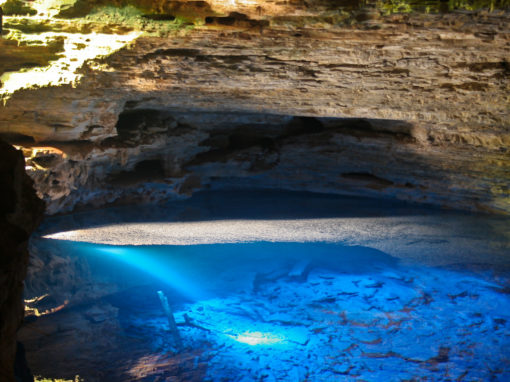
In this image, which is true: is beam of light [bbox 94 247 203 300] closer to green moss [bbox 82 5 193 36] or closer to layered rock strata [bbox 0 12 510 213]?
layered rock strata [bbox 0 12 510 213]

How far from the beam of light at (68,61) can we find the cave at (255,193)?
0.02 metres

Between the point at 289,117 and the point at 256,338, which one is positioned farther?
the point at 289,117

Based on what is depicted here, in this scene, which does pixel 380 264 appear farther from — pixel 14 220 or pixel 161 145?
pixel 14 220

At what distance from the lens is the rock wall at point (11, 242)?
2.52m

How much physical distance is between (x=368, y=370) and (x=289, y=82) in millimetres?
3288

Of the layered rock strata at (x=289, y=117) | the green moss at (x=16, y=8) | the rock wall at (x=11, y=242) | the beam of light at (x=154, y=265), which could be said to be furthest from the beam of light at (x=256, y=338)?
the green moss at (x=16, y=8)

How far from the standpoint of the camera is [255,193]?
335 inches

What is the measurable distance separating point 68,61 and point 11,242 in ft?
9.19

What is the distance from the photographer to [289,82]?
4797mm

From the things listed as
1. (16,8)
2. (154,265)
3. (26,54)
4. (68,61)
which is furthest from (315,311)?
(16,8)

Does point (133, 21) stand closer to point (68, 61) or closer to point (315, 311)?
point (68, 61)

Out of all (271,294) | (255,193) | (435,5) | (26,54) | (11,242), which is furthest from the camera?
(255,193)

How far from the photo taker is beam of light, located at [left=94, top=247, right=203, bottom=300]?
20.0ft

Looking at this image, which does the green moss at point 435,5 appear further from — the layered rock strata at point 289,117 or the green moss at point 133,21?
the green moss at point 133,21
